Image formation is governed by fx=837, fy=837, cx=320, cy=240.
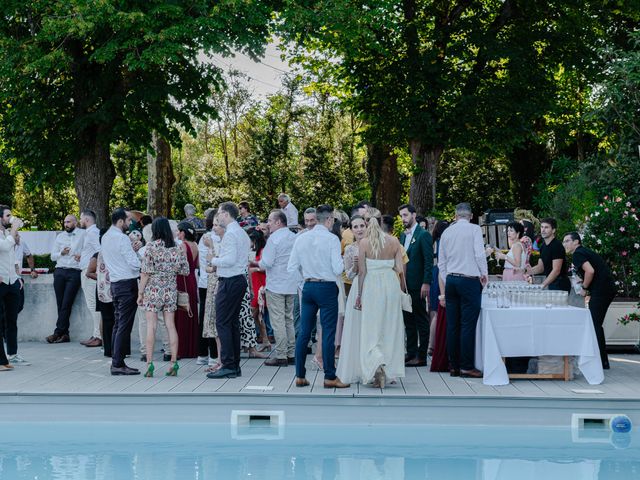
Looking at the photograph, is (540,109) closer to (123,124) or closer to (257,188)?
(123,124)

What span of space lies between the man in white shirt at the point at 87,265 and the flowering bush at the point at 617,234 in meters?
6.98

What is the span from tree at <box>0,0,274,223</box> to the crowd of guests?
19.5 ft

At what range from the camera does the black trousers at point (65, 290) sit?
1253 cm

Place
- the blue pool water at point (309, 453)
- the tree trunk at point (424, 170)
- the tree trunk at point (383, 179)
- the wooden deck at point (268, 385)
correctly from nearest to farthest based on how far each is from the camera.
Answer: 1. the blue pool water at point (309, 453)
2. the wooden deck at point (268, 385)
3. the tree trunk at point (424, 170)
4. the tree trunk at point (383, 179)

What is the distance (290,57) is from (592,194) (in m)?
13.3

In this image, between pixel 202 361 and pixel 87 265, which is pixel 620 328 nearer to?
pixel 202 361

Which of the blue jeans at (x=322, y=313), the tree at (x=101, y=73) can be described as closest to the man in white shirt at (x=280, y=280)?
the blue jeans at (x=322, y=313)

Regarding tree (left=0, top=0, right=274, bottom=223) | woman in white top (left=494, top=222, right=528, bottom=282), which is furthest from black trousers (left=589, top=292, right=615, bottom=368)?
tree (left=0, top=0, right=274, bottom=223)

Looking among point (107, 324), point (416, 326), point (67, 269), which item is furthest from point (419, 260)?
point (67, 269)

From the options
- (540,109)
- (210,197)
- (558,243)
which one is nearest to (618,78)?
(558,243)

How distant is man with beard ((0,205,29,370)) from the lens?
32.2 ft

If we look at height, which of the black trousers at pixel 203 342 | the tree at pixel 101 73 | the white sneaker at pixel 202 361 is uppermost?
the tree at pixel 101 73

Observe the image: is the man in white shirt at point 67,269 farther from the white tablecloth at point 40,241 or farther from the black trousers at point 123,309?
the white tablecloth at point 40,241

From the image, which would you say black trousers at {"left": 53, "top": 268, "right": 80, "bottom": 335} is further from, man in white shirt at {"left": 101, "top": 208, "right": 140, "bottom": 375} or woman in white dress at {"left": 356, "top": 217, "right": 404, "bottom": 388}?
woman in white dress at {"left": 356, "top": 217, "right": 404, "bottom": 388}
